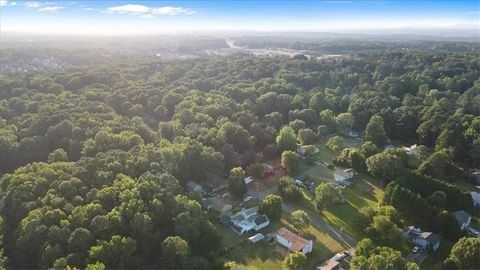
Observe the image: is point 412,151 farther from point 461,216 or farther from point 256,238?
point 256,238

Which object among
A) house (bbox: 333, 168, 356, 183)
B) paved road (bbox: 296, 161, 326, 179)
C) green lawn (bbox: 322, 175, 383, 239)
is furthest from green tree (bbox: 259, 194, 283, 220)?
house (bbox: 333, 168, 356, 183)

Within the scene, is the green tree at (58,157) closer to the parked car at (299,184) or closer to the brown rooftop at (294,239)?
the brown rooftop at (294,239)

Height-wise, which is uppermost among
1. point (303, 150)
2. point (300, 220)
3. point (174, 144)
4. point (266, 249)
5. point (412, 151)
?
point (174, 144)

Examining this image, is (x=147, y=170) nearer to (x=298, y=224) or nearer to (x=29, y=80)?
(x=298, y=224)

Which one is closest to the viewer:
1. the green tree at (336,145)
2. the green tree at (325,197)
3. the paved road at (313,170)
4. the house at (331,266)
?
the house at (331,266)

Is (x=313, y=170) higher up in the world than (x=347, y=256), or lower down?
higher up

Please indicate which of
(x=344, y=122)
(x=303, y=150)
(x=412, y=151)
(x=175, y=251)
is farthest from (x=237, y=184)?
(x=344, y=122)

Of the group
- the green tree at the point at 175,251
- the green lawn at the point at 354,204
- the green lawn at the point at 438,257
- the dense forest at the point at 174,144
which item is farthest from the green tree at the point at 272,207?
the green lawn at the point at 438,257
